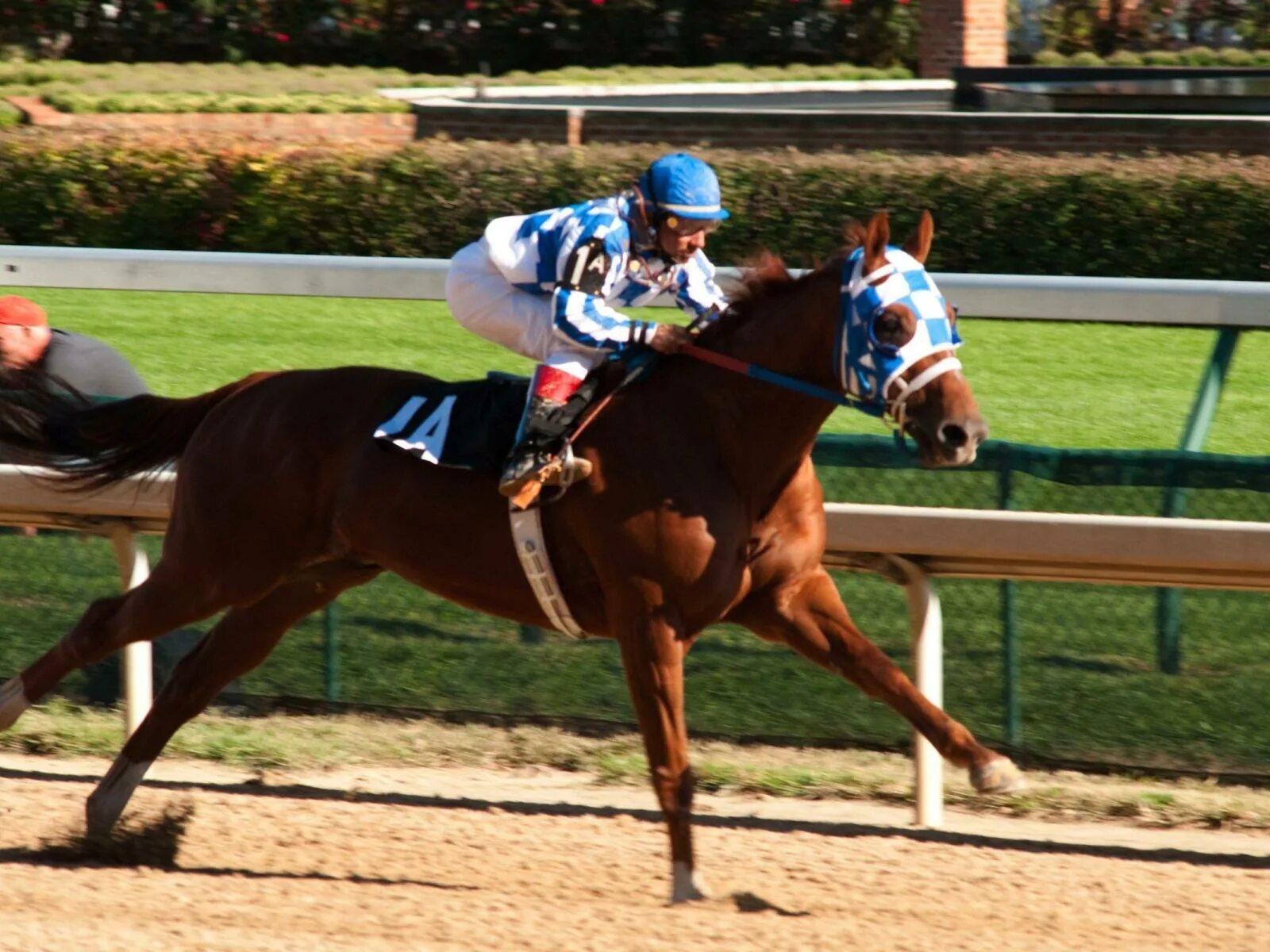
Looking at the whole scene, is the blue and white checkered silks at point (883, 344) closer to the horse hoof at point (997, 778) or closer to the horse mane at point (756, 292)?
the horse mane at point (756, 292)

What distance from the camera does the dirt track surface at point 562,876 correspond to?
4.09 meters

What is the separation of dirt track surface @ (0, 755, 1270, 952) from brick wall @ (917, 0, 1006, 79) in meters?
16.1

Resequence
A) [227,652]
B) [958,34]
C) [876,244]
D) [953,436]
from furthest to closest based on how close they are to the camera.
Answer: [958,34] → [227,652] → [876,244] → [953,436]

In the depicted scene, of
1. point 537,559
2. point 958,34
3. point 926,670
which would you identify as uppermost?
point 958,34

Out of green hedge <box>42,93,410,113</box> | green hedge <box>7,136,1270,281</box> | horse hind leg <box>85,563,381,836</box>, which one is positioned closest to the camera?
horse hind leg <box>85,563,381,836</box>

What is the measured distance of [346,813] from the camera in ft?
17.0

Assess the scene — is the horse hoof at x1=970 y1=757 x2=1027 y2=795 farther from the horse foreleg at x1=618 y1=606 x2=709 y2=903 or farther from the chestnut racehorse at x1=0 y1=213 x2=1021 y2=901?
the horse foreleg at x1=618 y1=606 x2=709 y2=903

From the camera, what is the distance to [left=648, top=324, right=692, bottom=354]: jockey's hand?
440cm

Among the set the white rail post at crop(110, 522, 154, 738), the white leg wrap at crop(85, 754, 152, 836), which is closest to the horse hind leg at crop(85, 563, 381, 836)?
the white leg wrap at crop(85, 754, 152, 836)

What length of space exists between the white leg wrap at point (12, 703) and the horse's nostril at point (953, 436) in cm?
250

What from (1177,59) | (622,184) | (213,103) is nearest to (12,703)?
(622,184)

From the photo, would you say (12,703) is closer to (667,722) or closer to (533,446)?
(533,446)

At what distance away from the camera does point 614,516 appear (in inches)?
172

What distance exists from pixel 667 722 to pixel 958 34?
17.2m
